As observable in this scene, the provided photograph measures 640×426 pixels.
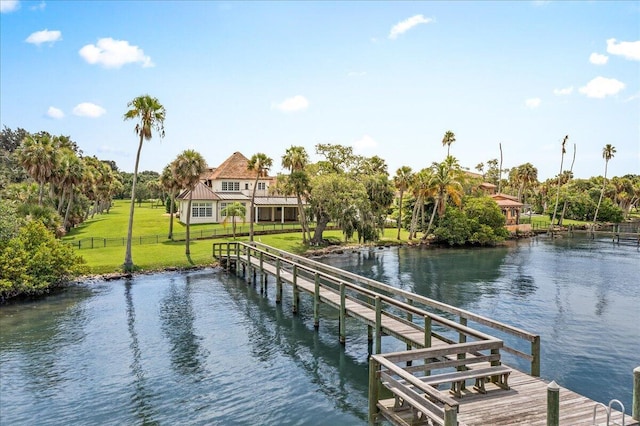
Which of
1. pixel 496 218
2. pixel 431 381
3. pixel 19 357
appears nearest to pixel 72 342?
pixel 19 357

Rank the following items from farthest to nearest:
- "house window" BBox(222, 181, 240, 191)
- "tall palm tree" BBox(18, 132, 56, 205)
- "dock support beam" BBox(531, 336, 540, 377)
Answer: "house window" BBox(222, 181, 240, 191), "tall palm tree" BBox(18, 132, 56, 205), "dock support beam" BBox(531, 336, 540, 377)

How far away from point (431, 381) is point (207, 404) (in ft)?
24.8

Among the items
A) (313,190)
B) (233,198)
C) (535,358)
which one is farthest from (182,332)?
(233,198)

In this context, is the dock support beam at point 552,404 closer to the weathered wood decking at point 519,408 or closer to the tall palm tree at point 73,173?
the weathered wood decking at point 519,408

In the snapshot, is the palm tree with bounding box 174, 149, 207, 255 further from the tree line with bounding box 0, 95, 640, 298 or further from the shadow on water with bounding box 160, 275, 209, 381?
the shadow on water with bounding box 160, 275, 209, 381

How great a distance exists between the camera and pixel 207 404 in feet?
44.6

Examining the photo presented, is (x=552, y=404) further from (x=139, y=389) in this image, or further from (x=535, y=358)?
(x=139, y=389)

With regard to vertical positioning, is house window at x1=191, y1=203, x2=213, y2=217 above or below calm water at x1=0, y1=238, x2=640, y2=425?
above

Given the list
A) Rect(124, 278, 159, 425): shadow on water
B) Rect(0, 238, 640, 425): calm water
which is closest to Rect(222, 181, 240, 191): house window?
Rect(0, 238, 640, 425): calm water

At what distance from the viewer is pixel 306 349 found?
18500mm

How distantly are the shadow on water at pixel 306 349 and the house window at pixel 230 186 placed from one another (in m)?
42.9

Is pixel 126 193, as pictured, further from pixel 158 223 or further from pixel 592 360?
pixel 592 360

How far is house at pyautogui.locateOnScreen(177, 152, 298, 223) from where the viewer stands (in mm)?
61094

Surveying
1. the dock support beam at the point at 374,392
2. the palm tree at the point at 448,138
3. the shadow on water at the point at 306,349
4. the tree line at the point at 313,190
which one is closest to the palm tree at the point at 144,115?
the tree line at the point at 313,190
